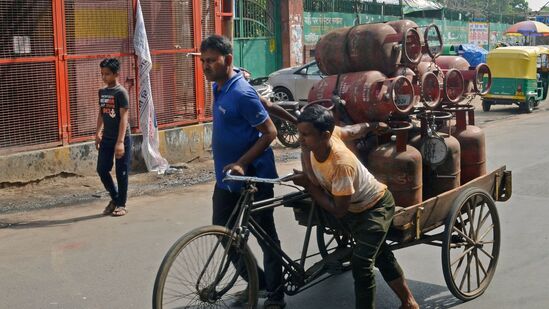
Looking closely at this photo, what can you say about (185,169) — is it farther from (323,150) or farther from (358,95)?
(323,150)

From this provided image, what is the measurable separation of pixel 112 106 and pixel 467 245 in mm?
4141

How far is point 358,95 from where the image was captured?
16.4 ft

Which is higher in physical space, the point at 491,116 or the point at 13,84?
the point at 13,84

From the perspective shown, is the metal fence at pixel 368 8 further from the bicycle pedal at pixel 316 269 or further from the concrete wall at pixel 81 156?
the bicycle pedal at pixel 316 269

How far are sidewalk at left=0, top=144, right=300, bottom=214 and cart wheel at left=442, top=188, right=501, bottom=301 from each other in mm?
4464

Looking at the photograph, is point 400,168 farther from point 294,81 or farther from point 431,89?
point 294,81

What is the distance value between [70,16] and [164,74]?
1.82 m

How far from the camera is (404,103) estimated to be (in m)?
5.09

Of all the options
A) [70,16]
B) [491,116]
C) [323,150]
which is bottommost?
[491,116]

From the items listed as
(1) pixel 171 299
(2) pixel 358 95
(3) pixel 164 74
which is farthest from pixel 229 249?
(3) pixel 164 74

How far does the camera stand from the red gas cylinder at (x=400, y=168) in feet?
15.9

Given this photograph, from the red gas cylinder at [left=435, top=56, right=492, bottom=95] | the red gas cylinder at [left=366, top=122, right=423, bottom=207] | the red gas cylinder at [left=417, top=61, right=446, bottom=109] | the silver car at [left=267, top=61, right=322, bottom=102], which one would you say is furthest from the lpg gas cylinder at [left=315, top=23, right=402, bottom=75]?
the silver car at [left=267, top=61, right=322, bottom=102]

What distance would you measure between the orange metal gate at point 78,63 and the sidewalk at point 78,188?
1.75 feet

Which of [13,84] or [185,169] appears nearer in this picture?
[13,84]
